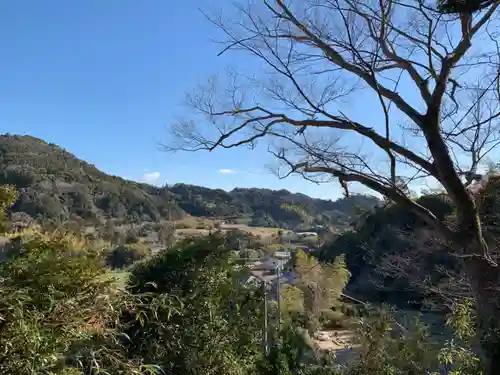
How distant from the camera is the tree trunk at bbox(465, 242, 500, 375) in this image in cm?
263

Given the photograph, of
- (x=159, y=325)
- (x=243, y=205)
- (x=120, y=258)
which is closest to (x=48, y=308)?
(x=159, y=325)

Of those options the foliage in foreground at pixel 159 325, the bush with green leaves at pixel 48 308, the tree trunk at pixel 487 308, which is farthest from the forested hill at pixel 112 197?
the bush with green leaves at pixel 48 308

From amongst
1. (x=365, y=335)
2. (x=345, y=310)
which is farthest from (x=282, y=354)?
(x=345, y=310)

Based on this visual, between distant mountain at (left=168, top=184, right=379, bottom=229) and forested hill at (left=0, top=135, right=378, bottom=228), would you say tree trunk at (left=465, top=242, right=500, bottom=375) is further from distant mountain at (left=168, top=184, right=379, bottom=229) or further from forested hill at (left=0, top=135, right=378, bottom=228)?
distant mountain at (left=168, top=184, right=379, bottom=229)

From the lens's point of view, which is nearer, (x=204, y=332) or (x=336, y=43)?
(x=204, y=332)

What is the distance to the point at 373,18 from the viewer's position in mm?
2770

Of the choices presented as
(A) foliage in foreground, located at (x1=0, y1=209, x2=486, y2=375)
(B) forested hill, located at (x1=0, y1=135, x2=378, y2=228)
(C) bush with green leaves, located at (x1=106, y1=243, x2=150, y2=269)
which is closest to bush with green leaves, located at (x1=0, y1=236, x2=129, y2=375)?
(A) foliage in foreground, located at (x1=0, y1=209, x2=486, y2=375)

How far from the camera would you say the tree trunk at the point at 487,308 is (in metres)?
2.63

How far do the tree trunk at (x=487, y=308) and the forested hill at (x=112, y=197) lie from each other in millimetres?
20137

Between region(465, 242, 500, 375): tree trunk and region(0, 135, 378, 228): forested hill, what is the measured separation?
66.1ft

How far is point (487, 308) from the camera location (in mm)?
2672

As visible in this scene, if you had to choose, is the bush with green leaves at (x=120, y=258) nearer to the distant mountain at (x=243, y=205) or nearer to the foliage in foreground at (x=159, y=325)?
the foliage in foreground at (x=159, y=325)

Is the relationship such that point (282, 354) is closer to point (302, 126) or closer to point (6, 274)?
point (302, 126)

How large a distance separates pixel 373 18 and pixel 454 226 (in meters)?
1.40
